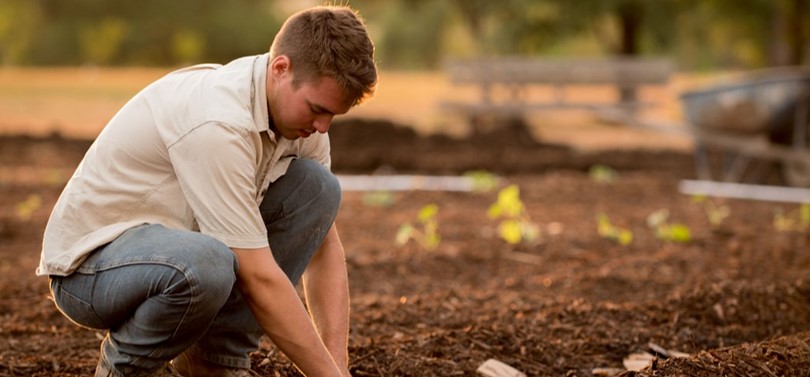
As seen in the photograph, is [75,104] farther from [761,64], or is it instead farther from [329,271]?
[329,271]

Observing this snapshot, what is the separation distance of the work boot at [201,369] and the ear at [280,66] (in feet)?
3.23

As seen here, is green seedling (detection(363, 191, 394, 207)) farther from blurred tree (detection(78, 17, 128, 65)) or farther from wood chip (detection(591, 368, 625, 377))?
blurred tree (detection(78, 17, 128, 65))

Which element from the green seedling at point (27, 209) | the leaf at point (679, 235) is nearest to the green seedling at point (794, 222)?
the leaf at point (679, 235)

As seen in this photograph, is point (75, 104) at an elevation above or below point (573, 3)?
below

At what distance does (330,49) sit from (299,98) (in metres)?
0.16

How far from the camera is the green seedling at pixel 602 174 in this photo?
9.30m

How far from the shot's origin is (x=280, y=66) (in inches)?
100

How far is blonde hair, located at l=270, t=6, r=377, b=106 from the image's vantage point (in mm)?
2510

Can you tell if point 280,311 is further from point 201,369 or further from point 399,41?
point 399,41

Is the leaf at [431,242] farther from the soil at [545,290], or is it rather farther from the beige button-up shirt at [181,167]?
the beige button-up shirt at [181,167]

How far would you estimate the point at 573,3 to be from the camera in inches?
762

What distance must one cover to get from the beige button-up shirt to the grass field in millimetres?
9320

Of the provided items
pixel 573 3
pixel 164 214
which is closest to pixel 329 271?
pixel 164 214

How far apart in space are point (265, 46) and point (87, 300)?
3919cm
